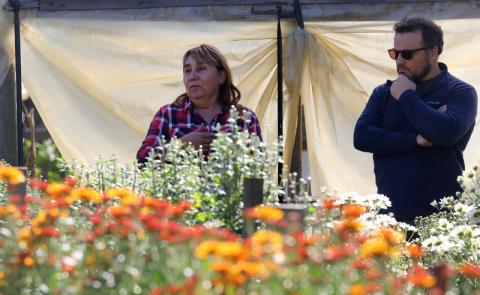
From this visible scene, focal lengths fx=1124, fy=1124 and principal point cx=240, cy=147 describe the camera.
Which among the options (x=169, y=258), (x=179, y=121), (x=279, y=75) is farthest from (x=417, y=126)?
(x=169, y=258)

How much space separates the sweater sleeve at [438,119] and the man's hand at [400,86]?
0.04 meters

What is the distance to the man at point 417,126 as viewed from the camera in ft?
15.8

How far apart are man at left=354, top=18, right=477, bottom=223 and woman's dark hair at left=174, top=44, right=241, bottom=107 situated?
23.2 inches

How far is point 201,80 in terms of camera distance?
4.84m

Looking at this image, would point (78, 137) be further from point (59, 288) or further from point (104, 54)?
point (59, 288)

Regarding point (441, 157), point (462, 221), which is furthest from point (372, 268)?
point (441, 157)

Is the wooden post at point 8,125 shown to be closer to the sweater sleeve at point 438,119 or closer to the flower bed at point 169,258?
the sweater sleeve at point 438,119

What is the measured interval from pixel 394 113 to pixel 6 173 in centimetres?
261

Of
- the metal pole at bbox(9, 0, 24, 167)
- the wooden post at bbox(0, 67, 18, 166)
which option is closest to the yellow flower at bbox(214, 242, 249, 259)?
the metal pole at bbox(9, 0, 24, 167)

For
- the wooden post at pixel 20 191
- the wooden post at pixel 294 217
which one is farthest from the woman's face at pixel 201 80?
the wooden post at pixel 294 217

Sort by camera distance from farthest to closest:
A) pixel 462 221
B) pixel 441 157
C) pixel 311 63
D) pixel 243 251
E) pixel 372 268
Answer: pixel 311 63 < pixel 441 157 < pixel 462 221 < pixel 372 268 < pixel 243 251

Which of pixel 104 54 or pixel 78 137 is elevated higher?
pixel 104 54

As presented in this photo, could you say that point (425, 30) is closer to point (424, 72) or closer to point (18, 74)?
point (424, 72)

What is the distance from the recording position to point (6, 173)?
8.79ft
